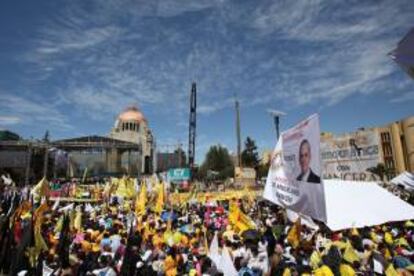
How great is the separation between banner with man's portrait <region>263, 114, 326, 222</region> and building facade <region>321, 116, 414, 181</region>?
50493mm

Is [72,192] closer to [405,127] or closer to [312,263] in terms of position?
[312,263]

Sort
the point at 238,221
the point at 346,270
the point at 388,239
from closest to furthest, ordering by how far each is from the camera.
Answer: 1. the point at 346,270
2. the point at 388,239
3. the point at 238,221

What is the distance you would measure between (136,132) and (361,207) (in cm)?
9199

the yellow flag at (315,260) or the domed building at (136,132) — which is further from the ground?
the domed building at (136,132)

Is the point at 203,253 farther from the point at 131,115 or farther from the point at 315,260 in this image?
the point at 131,115

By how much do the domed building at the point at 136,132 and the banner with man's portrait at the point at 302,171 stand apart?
8848 centimetres

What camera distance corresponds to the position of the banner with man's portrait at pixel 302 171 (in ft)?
17.5

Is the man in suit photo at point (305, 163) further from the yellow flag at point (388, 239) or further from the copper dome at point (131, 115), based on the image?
the copper dome at point (131, 115)

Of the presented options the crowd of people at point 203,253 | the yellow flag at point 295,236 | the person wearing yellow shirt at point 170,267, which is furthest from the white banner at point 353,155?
the person wearing yellow shirt at point 170,267

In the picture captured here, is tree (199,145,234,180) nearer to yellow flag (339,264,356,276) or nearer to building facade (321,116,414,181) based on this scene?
building facade (321,116,414,181)

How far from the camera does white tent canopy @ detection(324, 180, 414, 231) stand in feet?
31.5

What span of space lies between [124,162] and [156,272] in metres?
81.7

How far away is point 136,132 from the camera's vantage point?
98.8 metres

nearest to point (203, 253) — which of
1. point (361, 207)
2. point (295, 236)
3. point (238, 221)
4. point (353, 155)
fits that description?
point (238, 221)
